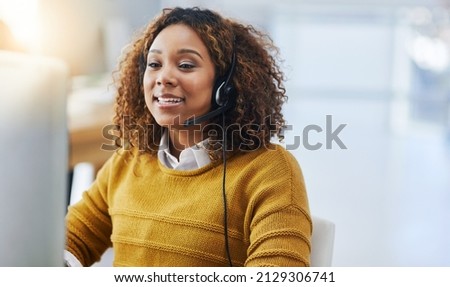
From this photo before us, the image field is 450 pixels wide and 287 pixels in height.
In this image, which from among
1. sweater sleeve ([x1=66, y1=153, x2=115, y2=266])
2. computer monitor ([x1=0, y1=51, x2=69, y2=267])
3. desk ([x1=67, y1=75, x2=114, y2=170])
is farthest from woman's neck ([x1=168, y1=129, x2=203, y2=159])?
desk ([x1=67, y1=75, x2=114, y2=170])

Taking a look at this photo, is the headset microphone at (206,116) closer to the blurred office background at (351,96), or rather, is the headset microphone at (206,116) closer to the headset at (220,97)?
the headset at (220,97)

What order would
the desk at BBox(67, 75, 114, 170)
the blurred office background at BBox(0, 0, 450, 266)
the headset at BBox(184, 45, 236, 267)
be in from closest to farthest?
the headset at BBox(184, 45, 236, 267), the blurred office background at BBox(0, 0, 450, 266), the desk at BBox(67, 75, 114, 170)

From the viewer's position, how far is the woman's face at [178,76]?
0.91 metres

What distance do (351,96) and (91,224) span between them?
2.46 m

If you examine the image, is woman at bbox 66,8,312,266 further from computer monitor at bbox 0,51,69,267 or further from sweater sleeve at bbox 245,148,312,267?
computer monitor at bbox 0,51,69,267

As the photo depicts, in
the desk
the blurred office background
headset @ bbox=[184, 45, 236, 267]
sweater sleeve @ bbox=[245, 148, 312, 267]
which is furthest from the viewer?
the desk

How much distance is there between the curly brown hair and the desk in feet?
2.62

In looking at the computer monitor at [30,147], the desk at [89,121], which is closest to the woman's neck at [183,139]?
the computer monitor at [30,147]

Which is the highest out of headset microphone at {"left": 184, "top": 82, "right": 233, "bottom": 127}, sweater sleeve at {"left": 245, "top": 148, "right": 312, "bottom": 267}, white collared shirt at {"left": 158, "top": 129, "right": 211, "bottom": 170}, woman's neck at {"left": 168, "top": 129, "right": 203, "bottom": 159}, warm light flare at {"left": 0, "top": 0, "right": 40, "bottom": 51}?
warm light flare at {"left": 0, "top": 0, "right": 40, "bottom": 51}

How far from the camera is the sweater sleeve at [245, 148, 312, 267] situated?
837mm

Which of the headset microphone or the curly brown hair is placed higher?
the curly brown hair

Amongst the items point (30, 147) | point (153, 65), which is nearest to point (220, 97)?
point (153, 65)
